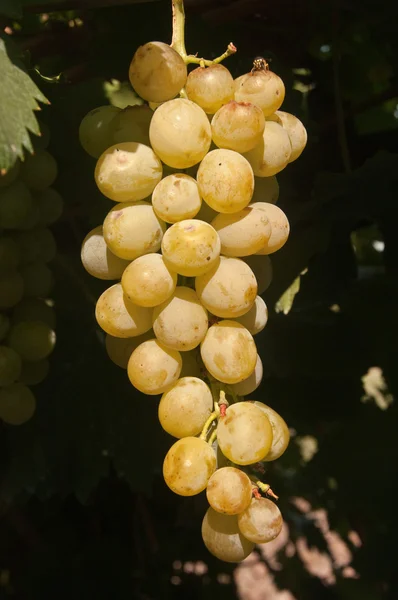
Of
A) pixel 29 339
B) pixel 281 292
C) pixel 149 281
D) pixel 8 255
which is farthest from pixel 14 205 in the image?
pixel 281 292

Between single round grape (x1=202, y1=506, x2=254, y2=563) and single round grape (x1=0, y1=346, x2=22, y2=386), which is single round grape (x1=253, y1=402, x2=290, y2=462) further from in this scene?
single round grape (x1=0, y1=346, x2=22, y2=386)

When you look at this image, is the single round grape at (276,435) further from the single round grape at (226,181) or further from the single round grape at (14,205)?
the single round grape at (14,205)

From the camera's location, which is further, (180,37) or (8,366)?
(8,366)

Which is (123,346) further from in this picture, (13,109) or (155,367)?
(13,109)

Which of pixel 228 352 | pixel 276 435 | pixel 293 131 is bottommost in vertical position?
pixel 276 435

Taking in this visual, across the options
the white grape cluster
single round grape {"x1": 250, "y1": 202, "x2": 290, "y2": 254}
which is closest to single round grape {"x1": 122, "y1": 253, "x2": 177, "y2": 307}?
the white grape cluster

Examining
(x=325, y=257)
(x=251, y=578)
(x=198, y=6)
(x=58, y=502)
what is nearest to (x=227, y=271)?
(x=325, y=257)

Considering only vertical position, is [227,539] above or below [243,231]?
below

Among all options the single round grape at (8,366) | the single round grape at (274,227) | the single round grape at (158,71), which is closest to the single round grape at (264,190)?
the single round grape at (274,227)
